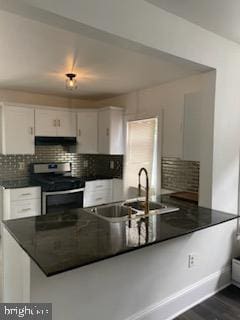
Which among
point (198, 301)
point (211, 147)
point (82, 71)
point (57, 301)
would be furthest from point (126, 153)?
point (57, 301)

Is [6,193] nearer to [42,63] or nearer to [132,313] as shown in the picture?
[42,63]

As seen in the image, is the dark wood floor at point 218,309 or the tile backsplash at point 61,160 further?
the tile backsplash at point 61,160

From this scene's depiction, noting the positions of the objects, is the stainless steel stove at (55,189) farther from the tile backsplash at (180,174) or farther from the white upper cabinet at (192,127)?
the white upper cabinet at (192,127)

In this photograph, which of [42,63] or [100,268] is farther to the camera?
[42,63]

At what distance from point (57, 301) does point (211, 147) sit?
186 cm

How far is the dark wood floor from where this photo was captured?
2.17 meters

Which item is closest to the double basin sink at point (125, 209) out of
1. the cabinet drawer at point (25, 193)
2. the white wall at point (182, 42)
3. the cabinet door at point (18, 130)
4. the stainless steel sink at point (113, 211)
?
A: the stainless steel sink at point (113, 211)

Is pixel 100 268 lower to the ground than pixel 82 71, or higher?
lower

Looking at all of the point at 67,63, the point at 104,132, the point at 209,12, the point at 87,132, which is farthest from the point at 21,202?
the point at 209,12

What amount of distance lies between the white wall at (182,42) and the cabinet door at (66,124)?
2651 millimetres

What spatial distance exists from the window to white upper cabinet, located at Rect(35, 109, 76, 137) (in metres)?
1.02

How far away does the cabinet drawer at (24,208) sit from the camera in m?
3.61

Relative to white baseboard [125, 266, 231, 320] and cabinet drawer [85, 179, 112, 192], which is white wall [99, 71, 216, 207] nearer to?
white baseboard [125, 266, 231, 320]

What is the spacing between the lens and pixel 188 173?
11.1 ft
